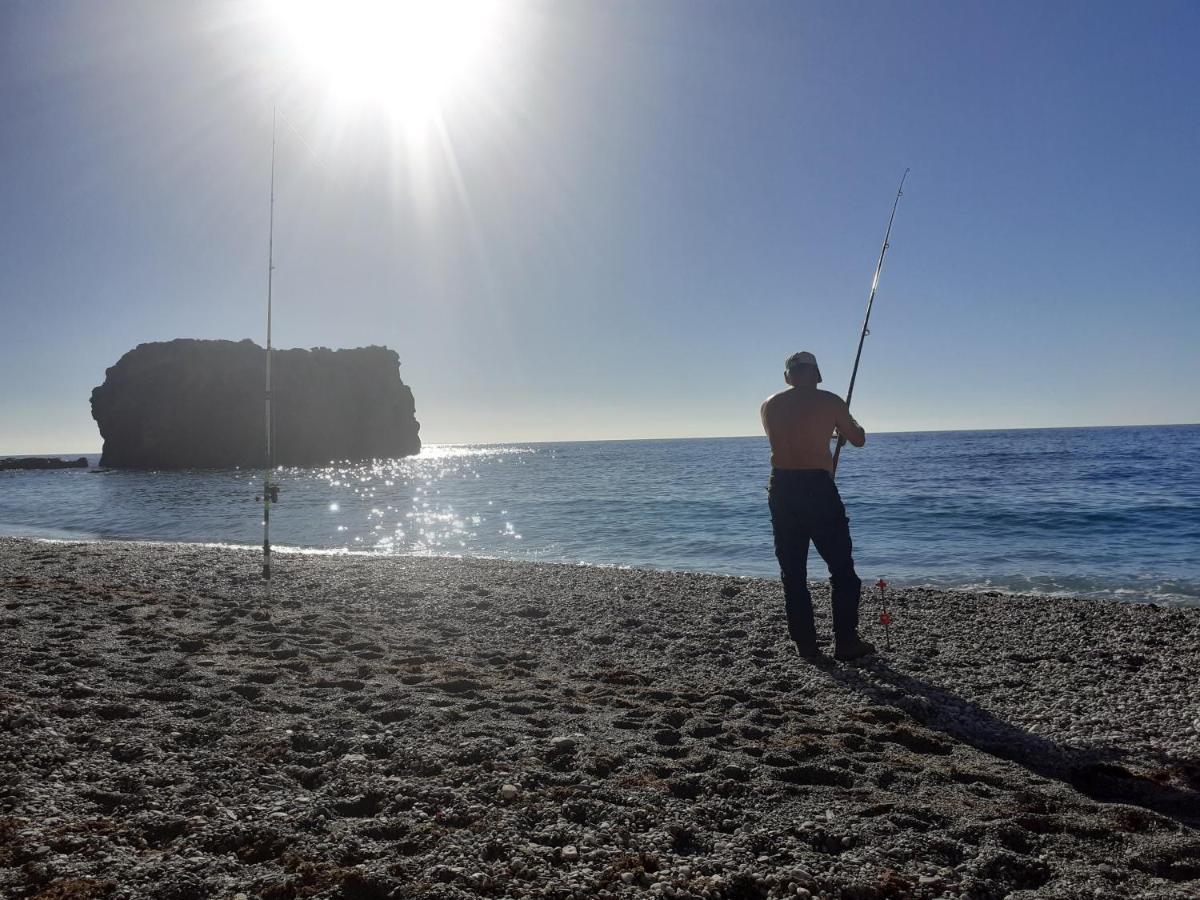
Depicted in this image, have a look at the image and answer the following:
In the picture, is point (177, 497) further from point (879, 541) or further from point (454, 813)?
point (454, 813)

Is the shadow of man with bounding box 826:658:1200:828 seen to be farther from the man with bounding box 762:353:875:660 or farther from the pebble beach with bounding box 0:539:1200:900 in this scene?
the man with bounding box 762:353:875:660

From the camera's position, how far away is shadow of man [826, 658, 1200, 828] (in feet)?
12.3

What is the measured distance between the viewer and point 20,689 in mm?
4656

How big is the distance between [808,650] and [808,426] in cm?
213

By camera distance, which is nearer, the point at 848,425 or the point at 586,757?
the point at 586,757

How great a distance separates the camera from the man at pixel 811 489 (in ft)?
20.7

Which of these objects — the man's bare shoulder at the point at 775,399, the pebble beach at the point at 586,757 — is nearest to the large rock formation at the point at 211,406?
the pebble beach at the point at 586,757

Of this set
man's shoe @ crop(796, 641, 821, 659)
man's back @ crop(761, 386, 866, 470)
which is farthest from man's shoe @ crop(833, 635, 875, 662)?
man's back @ crop(761, 386, 866, 470)

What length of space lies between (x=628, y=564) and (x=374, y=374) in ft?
304

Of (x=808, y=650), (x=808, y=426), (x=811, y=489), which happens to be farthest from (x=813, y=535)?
(x=808, y=650)

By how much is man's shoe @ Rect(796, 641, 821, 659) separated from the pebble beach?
1.00 ft

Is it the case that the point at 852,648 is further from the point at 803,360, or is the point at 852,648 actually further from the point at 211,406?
the point at 211,406

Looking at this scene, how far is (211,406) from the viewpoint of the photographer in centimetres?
8688

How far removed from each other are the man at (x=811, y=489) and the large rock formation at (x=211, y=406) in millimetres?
86483
